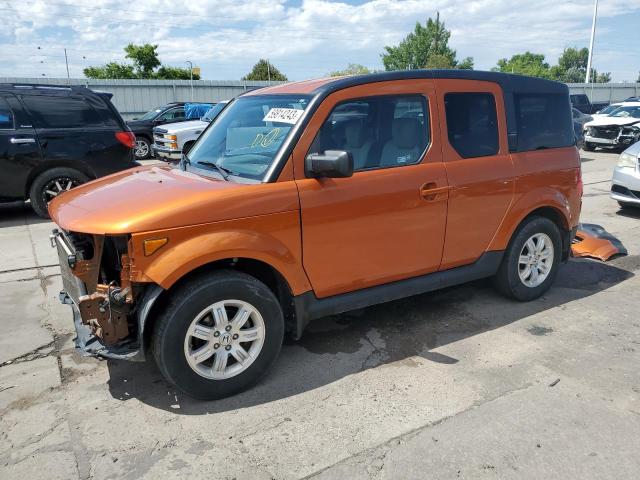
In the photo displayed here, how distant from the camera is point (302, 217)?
3.34 m

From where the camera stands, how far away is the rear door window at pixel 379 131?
3.55 metres

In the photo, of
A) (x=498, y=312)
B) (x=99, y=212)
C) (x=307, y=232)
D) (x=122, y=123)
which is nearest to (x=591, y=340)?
(x=498, y=312)

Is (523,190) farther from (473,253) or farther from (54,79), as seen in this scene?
(54,79)

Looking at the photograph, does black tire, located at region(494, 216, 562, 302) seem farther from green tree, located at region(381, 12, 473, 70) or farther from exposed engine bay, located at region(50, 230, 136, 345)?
green tree, located at region(381, 12, 473, 70)

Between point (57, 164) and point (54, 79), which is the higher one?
point (54, 79)

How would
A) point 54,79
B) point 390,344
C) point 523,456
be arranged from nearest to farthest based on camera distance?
point 523,456, point 390,344, point 54,79

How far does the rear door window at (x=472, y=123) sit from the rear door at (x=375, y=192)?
0.62 ft

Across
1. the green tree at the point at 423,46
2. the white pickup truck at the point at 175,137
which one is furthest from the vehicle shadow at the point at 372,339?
the green tree at the point at 423,46

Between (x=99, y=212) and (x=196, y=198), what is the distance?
1.94 feet

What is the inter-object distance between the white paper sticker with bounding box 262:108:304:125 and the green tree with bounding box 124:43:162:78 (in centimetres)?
4861

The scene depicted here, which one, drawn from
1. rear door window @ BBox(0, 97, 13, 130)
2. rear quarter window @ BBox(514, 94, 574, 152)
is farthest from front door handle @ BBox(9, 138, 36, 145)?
rear quarter window @ BBox(514, 94, 574, 152)

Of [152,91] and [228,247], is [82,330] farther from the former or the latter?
[152,91]

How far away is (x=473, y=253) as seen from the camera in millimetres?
4328

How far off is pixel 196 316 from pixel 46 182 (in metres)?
6.09
